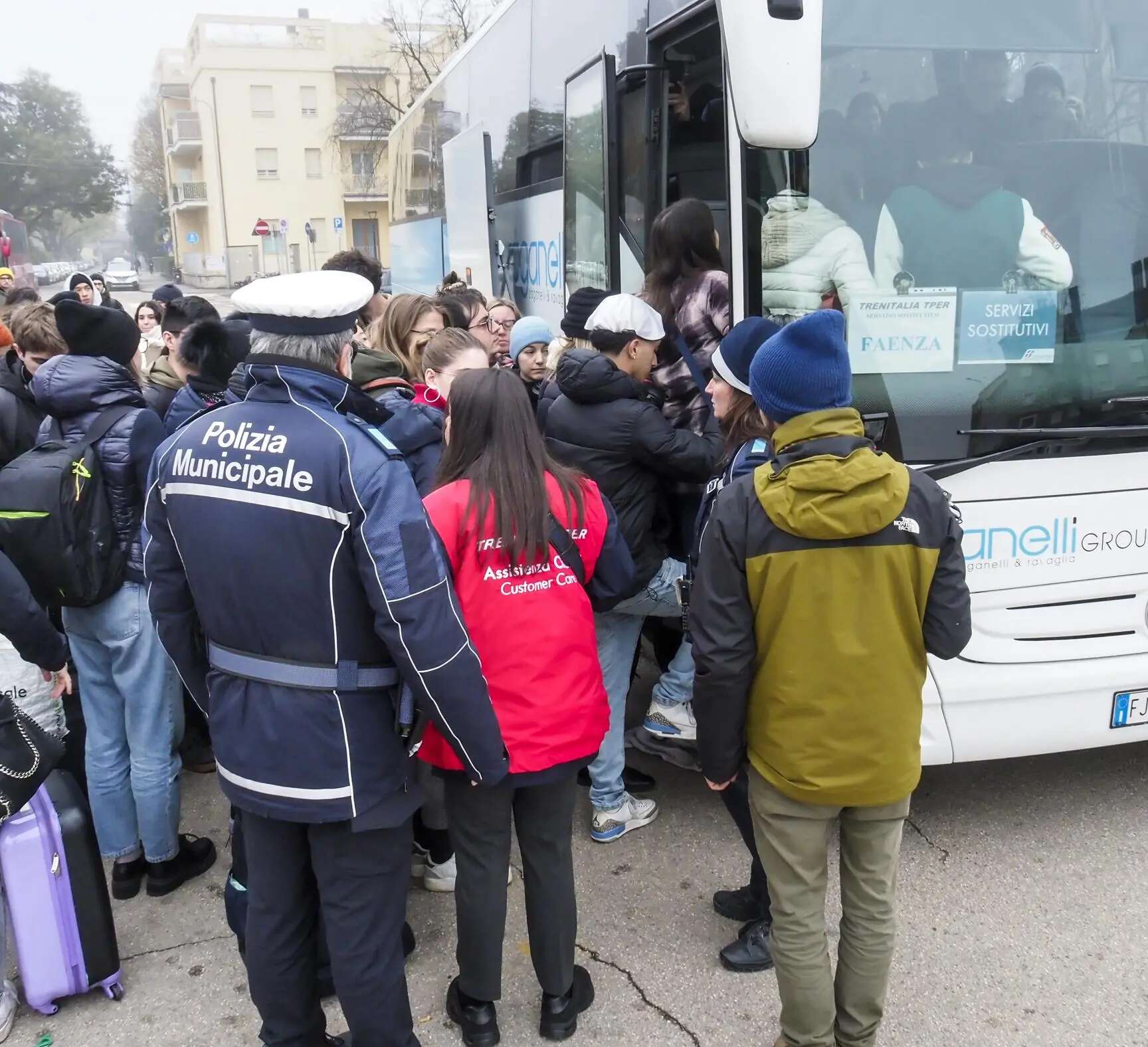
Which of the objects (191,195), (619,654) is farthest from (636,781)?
(191,195)

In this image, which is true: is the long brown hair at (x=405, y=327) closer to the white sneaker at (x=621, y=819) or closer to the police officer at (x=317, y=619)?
the police officer at (x=317, y=619)

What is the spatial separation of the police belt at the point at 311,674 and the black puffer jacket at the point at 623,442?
1135 mm

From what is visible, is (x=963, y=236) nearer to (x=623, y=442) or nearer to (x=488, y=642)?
(x=623, y=442)

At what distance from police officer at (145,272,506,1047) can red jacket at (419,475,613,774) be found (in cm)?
19

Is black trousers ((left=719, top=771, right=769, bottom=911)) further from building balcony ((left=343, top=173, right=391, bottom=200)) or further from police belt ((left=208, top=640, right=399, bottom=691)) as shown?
building balcony ((left=343, top=173, right=391, bottom=200))

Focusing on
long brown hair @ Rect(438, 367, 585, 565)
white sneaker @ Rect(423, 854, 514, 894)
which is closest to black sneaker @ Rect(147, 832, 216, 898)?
white sneaker @ Rect(423, 854, 514, 894)

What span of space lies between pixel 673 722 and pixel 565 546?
4.96 feet

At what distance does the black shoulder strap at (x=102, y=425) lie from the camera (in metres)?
3.25

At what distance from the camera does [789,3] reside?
293 cm

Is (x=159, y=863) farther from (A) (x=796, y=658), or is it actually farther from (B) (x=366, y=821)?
(A) (x=796, y=658)

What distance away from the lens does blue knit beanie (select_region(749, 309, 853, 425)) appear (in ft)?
7.62

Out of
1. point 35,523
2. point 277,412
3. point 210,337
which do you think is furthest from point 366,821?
point 210,337

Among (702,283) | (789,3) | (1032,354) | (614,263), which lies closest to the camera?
(789,3)

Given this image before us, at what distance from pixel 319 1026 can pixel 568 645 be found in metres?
1.15
